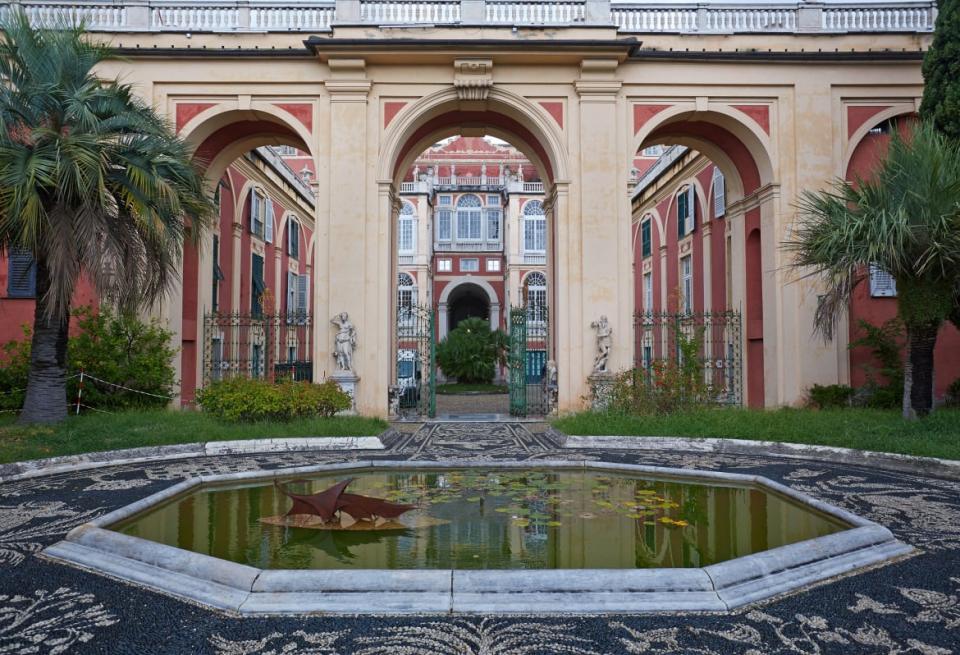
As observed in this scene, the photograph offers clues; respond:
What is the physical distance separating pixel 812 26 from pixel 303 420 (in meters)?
13.0

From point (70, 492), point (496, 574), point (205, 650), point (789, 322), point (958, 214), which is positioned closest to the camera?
point (205, 650)

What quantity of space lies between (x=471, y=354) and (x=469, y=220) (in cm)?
1432

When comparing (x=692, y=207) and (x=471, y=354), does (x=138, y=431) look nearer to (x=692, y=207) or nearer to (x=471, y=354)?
(x=692, y=207)

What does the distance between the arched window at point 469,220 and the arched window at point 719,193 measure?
24192 mm

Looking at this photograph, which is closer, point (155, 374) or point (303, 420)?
point (303, 420)

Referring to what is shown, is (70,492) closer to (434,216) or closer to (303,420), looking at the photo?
(303,420)

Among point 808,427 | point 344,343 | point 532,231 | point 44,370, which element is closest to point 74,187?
point 44,370

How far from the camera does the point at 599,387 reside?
1294 cm

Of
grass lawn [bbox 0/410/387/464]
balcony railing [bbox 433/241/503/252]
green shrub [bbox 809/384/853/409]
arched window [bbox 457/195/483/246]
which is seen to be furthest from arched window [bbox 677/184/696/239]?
arched window [bbox 457/195/483/246]

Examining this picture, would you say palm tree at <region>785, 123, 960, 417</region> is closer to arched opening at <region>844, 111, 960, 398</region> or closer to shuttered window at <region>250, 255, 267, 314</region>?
arched opening at <region>844, 111, 960, 398</region>

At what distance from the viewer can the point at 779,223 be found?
13836 mm

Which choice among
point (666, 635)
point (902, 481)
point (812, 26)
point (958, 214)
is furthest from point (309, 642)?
point (812, 26)

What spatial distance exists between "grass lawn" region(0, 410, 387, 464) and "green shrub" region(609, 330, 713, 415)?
4191 mm

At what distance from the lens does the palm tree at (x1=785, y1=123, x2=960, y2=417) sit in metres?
9.03
